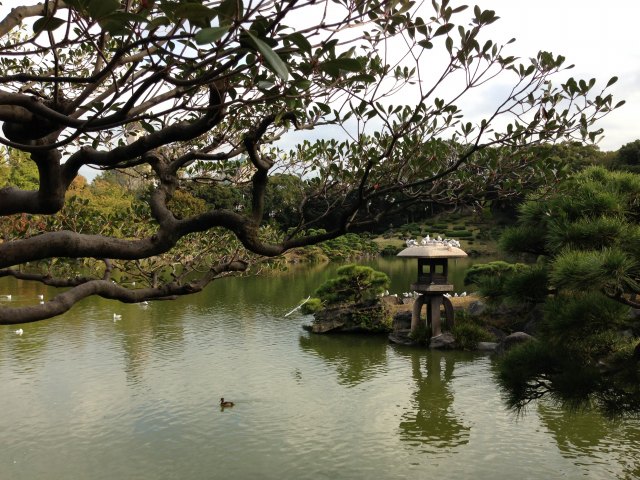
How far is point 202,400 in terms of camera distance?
8.88 meters

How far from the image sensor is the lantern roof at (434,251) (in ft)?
41.9

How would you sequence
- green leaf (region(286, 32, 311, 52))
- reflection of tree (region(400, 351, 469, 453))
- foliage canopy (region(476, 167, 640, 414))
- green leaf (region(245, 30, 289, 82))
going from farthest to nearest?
reflection of tree (region(400, 351, 469, 453)), foliage canopy (region(476, 167, 640, 414)), green leaf (region(286, 32, 311, 52)), green leaf (region(245, 30, 289, 82))

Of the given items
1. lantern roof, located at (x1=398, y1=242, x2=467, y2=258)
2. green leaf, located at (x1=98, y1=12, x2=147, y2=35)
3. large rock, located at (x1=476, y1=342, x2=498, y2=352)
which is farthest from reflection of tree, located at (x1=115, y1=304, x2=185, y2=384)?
green leaf, located at (x1=98, y1=12, x2=147, y2=35)

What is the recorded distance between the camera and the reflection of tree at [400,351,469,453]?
7480 mm

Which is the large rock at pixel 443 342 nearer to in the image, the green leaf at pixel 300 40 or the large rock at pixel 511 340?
the large rock at pixel 511 340

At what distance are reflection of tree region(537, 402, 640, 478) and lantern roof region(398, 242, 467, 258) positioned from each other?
496cm

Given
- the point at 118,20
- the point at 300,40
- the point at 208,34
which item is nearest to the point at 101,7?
the point at 118,20

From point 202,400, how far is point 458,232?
3236 cm

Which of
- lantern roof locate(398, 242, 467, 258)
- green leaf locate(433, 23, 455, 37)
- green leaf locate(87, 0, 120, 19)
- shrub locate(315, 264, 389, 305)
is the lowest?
shrub locate(315, 264, 389, 305)

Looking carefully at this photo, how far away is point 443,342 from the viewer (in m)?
12.3

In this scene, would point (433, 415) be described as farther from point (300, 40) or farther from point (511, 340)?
point (300, 40)

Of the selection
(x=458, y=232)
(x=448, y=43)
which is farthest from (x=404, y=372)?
(x=458, y=232)

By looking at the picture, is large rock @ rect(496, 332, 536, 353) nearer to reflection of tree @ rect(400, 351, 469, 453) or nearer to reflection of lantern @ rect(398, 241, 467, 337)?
reflection of tree @ rect(400, 351, 469, 453)

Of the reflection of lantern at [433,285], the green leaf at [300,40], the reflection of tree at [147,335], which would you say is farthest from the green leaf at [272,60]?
the reflection of lantern at [433,285]
